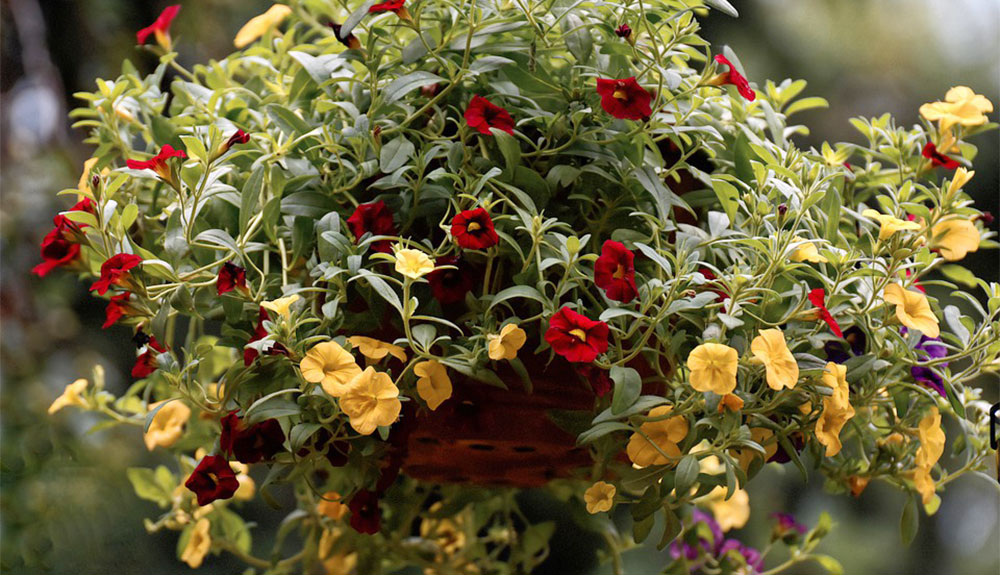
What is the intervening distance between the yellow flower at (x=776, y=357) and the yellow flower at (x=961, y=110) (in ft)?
0.99

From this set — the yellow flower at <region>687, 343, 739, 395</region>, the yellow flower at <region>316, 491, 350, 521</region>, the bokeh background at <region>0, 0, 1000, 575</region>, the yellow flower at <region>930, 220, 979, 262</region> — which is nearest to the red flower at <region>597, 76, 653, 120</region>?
the yellow flower at <region>687, 343, 739, 395</region>

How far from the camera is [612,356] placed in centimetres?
67

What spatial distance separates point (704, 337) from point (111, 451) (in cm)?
145

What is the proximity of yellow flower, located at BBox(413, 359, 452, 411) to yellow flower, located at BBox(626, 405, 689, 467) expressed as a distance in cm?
14

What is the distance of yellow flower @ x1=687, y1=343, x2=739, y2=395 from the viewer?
23.8 inches

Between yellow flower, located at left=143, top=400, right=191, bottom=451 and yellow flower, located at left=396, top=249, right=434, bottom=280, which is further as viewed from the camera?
yellow flower, located at left=143, top=400, right=191, bottom=451

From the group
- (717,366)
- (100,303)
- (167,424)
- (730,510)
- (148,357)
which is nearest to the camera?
(717,366)

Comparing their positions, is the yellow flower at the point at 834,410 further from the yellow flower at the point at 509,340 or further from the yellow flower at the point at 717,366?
the yellow flower at the point at 509,340

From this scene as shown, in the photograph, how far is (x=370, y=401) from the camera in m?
0.62

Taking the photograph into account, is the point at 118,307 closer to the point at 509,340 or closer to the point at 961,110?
the point at 509,340

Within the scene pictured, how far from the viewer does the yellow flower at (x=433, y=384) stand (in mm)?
652

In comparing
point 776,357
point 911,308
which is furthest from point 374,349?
point 911,308

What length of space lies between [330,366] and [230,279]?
10 cm

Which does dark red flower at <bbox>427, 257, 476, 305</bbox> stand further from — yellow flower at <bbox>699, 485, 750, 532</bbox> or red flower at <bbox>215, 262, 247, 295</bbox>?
yellow flower at <bbox>699, 485, 750, 532</bbox>
